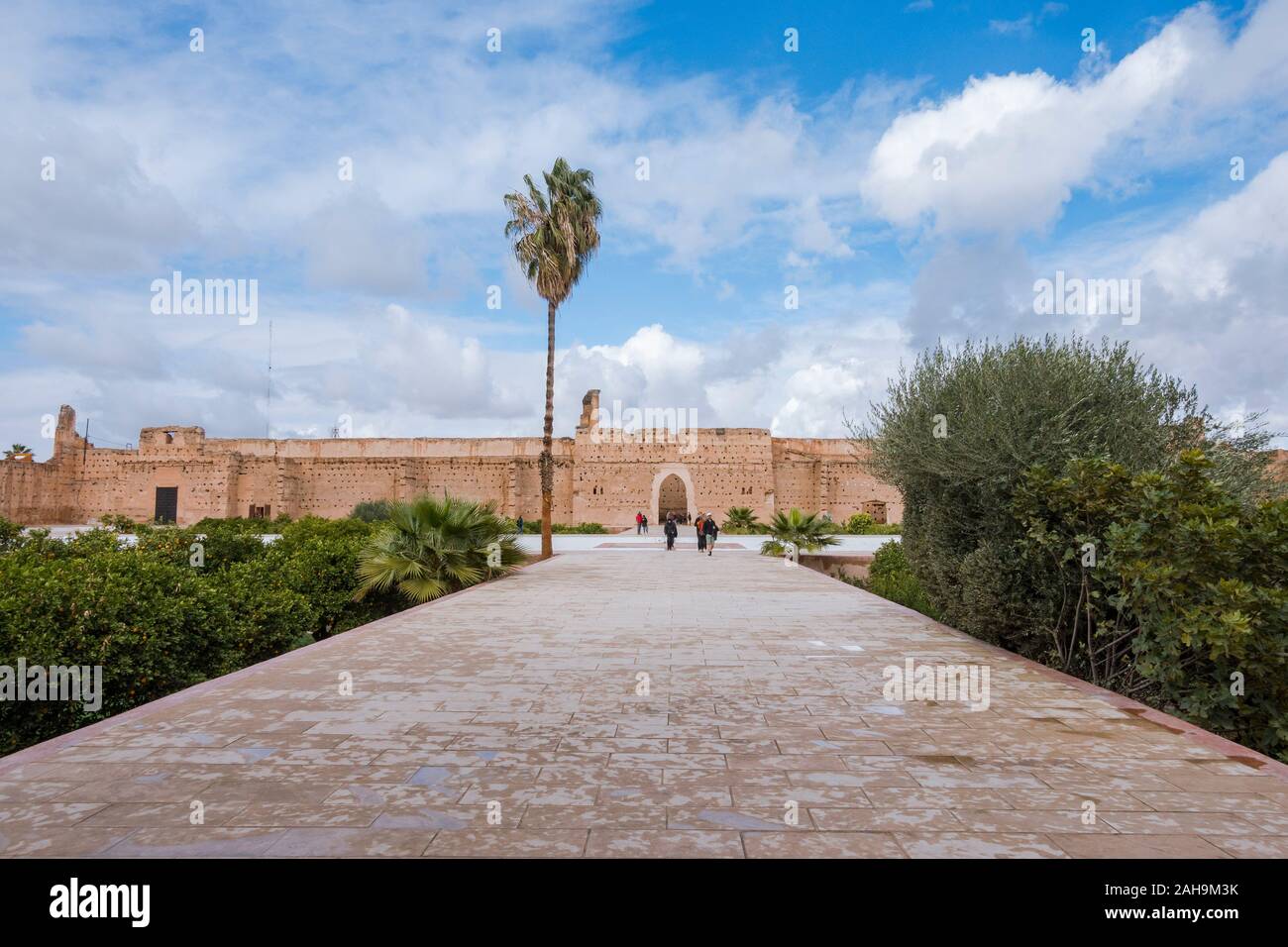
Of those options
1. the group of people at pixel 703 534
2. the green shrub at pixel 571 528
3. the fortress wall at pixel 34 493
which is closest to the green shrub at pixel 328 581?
the group of people at pixel 703 534

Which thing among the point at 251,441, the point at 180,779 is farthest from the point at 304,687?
the point at 251,441

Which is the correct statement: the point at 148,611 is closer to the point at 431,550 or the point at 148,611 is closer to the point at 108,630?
the point at 108,630

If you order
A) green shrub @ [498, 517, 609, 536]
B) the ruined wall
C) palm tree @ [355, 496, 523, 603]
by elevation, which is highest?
the ruined wall

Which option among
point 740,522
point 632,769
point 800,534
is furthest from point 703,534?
point 632,769

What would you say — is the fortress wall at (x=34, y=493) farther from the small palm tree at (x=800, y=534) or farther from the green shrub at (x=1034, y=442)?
the green shrub at (x=1034, y=442)

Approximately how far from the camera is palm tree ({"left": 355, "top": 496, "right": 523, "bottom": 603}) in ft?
31.4

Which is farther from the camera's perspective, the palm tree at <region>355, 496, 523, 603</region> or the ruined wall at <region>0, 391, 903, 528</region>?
the ruined wall at <region>0, 391, 903, 528</region>

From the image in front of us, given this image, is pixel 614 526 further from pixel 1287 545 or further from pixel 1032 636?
pixel 1287 545

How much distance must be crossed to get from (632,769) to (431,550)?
7.60 metres

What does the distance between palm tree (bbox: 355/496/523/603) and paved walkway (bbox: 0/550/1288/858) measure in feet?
13.0

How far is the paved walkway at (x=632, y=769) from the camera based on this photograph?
255 cm
